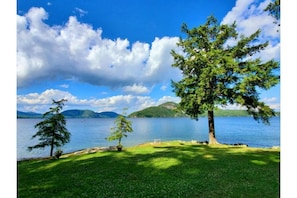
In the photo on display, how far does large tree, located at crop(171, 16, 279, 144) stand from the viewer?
76.8ft

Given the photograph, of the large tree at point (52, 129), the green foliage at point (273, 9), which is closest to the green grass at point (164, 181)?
the green foliage at point (273, 9)

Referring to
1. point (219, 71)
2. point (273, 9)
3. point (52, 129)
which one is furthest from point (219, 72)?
point (52, 129)

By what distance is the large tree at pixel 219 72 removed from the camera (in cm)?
2342

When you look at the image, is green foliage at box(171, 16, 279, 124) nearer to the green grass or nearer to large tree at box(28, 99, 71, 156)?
the green grass

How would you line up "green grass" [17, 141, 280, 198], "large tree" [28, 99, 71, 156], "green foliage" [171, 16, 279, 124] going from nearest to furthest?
"green grass" [17, 141, 280, 198]
"green foliage" [171, 16, 279, 124]
"large tree" [28, 99, 71, 156]

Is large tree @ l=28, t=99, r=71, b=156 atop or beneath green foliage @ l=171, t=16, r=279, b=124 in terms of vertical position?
beneath

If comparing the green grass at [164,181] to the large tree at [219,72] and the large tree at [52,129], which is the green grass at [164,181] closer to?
the large tree at [219,72]

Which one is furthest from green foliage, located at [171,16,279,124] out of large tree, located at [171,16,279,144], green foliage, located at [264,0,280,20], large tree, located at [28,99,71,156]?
large tree, located at [28,99,71,156]

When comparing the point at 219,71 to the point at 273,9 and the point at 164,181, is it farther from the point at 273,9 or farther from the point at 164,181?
the point at 164,181

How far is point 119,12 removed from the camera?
858 inches
